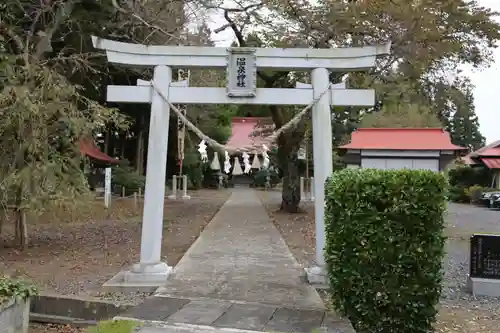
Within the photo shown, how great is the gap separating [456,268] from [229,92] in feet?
19.2

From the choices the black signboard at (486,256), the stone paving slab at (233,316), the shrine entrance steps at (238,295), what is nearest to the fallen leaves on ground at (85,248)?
the shrine entrance steps at (238,295)

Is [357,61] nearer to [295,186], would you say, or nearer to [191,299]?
[191,299]

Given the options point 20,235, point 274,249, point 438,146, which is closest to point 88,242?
point 20,235

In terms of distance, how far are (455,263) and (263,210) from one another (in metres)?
11.5

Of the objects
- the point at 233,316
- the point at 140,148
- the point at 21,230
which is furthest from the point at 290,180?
the point at 140,148

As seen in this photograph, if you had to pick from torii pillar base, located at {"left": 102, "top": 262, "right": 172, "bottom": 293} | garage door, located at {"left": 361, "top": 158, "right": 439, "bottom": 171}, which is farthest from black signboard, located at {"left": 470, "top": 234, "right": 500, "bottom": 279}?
garage door, located at {"left": 361, "top": 158, "right": 439, "bottom": 171}

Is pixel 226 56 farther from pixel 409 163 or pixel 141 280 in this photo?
pixel 409 163

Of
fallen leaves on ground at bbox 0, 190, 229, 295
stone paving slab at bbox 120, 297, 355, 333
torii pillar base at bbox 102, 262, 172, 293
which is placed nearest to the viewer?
stone paving slab at bbox 120, 297, 355, 333

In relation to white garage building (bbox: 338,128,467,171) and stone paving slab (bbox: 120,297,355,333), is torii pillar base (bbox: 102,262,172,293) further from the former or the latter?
white garage building (bbox: 338,128,467,171)

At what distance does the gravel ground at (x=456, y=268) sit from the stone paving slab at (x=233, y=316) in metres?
1.62

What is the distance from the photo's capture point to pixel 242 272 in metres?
8.34

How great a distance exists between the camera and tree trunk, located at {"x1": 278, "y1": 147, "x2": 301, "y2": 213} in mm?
19016

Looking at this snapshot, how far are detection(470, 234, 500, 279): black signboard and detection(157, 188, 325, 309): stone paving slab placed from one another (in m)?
2.74

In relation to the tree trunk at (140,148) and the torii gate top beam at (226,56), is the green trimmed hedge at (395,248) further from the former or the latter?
the tree trunk at (140,148)
